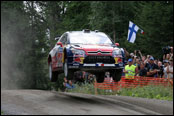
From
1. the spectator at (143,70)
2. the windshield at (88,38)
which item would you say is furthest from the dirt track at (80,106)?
the spectator at (143,70)

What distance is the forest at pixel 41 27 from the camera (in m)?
41.2

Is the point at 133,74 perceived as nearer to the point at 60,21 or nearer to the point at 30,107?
the point at 30,107

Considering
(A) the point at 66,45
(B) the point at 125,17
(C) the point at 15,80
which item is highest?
(B) the point at 125,17

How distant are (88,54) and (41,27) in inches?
1343

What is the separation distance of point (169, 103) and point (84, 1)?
33.2 meters

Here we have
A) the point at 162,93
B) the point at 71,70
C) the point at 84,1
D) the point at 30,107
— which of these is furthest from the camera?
the point at 84,1

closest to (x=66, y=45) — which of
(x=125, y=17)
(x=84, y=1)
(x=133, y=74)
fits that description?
(x=133, y=74)

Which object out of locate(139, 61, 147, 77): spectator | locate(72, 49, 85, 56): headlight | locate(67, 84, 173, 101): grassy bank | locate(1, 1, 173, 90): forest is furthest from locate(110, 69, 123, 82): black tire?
locate(1, 1, 173, 90): forest

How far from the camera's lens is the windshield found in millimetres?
14492

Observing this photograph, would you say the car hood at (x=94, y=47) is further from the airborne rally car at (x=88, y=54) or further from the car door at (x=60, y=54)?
the car door at (x=60, y=54)

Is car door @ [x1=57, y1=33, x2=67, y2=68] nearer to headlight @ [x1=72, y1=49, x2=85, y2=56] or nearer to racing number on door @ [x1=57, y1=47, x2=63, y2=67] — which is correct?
racing number on door @ [x1=57, y1=47, x2=63, y2=67]

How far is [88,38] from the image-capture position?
1468cm

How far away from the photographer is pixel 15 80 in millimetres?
44281

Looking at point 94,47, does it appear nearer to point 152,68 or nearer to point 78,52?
point 78,52
